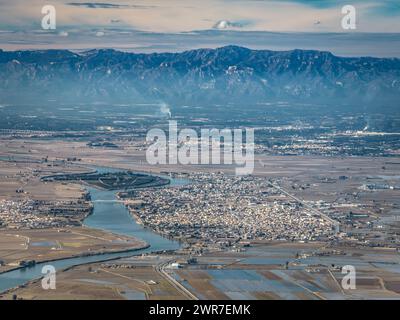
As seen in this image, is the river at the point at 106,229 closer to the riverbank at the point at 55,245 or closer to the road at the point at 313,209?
the riverbank at the point at 55,245

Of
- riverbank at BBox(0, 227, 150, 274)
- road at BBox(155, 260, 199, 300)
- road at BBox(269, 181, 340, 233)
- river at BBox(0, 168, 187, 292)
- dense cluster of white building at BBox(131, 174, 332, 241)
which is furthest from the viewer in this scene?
road at BBox(269, 181, 340, 233)

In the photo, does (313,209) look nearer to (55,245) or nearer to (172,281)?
(55,245)

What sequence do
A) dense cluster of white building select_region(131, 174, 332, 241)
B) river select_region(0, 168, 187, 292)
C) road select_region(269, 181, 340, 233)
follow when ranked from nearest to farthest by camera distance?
river select_region(0, 168, 187, 292) → dense cluster of white building select_region(131, 174, 332, 241) → road select_region(269, 181, 340, 233)

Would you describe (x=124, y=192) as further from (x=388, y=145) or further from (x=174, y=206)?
(x=388, y=145)

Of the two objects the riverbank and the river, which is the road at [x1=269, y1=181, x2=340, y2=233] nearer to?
the river

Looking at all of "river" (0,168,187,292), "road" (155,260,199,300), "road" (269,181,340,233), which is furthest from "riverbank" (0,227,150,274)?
"road" (269,181,340,233)

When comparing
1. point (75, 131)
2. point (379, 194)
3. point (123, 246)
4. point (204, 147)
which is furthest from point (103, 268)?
point (75, 131)

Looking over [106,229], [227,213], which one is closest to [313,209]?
[227,213]

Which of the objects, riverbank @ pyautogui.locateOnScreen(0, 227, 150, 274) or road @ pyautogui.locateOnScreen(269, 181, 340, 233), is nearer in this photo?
riverbank @ pyautogui.locateOnScreen(0, 227, 150, 274)
